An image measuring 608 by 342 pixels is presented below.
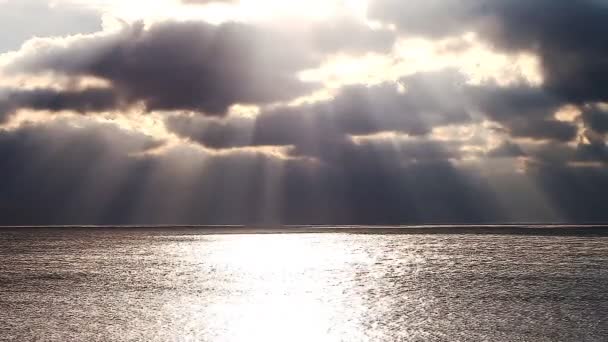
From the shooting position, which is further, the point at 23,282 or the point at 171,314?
the point at 23,282

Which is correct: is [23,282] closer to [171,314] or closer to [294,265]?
[171,314]

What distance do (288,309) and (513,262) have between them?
6257 cm

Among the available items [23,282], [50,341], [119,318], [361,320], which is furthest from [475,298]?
[23,282]

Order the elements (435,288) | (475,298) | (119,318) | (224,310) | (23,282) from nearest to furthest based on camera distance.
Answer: (119,318) → (224,310) → (475,298) → (435,288) → (23,282)

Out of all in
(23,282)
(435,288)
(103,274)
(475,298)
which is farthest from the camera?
(103,274)

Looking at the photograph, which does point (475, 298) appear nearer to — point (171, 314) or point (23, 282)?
point (171, 314)

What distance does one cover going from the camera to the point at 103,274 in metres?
84.6

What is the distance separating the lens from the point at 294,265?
110 meters

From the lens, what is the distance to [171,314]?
4772 centimetres

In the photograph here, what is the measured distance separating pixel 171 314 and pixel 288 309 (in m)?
9.06

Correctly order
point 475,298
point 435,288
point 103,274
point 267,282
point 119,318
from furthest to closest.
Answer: point 103,274, point 267,282, point 435,288, point 475,298, point 119,318

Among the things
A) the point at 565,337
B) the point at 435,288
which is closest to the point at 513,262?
the point at 435,288

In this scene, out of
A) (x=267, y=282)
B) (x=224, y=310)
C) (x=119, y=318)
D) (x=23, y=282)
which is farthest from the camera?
(x=267, y=282)

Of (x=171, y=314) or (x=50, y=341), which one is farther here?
(x=171, y=314)
